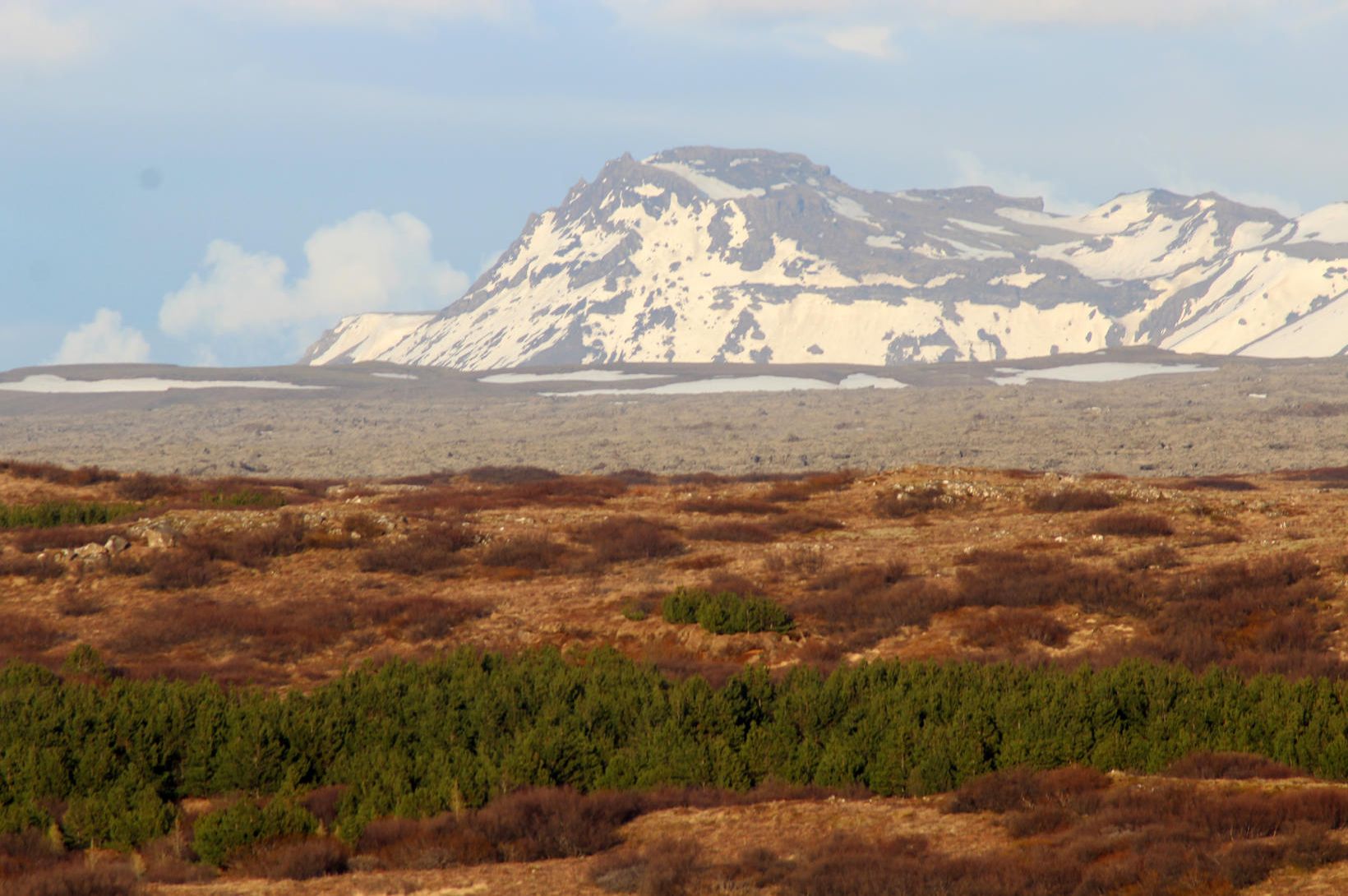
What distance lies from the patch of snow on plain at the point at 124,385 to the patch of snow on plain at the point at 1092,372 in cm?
6965

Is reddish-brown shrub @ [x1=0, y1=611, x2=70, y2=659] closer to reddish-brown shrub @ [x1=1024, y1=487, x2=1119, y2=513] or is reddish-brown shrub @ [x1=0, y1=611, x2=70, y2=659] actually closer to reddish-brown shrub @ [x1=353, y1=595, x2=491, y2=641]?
reddish-brown shrub @ [x1=353, y1=595, x2=491, y2=641]

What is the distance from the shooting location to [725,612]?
22.7 metres

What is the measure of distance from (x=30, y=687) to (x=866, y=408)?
92.5 metres

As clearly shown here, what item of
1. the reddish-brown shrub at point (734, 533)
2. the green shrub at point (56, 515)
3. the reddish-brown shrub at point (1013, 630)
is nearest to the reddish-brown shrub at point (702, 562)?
the reddish-brown shrub at point (734, 533)

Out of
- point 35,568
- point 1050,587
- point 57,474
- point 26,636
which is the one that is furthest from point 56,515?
point 1050,587

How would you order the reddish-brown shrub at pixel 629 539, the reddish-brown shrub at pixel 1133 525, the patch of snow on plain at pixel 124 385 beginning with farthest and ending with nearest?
the patch of snow on plain at pixel 124 385
the reddish-brown shrub at pixel 629 539
the reddish-brown shrub at pixel 1133 525

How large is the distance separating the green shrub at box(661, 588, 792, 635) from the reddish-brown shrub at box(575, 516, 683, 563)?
556cm

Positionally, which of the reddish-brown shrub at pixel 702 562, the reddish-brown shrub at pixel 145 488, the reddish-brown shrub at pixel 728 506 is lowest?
the reddish-brown shrub at pixel 702 562

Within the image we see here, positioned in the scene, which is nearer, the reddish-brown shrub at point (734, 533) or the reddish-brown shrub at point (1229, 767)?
the reddish-brown shrub at point (1229, 767)

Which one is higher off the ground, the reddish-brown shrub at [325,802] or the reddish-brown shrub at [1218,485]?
the reddish-brown shrub at [1218,485]

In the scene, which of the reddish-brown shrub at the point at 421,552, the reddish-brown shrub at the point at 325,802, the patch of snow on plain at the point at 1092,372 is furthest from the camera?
the patch of snow on plain at the point at 1092,372

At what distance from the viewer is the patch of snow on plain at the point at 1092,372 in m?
127

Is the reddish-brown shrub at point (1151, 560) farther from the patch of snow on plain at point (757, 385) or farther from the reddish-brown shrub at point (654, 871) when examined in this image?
→ the patch of snow on plain at point (757, 385)

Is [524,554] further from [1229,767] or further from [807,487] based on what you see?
[1229,767]
